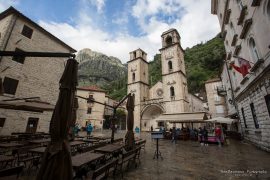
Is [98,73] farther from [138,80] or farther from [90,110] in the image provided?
[138,80]

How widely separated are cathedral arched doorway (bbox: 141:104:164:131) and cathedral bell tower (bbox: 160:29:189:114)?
3810 millimetres

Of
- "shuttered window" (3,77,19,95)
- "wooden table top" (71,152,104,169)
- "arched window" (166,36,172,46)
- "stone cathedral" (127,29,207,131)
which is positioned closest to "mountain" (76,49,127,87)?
"stone cathedral" (127,29,207,131)

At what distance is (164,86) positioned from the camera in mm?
29781

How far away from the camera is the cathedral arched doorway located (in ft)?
104

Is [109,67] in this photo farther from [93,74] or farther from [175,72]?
[175,72]

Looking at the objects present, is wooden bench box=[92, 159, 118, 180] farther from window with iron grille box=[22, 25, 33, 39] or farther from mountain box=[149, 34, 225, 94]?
mountain box=[149, 34, 225, 94]

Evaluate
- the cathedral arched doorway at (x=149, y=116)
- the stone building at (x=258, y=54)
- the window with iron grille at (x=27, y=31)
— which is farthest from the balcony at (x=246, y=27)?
the cathedral arched doorway at (x=149, y=116)

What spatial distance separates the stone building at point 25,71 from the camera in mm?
13203

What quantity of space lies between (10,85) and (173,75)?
24.9 meters

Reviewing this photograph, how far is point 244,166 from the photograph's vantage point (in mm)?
6727

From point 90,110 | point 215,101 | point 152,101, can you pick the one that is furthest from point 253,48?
point 90,110

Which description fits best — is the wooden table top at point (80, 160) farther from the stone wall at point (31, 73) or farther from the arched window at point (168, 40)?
the arched window at point (168, 40)

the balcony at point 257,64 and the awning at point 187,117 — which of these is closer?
the balcony at point 257,64

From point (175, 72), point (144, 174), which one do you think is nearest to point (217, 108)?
point (175, 72)
